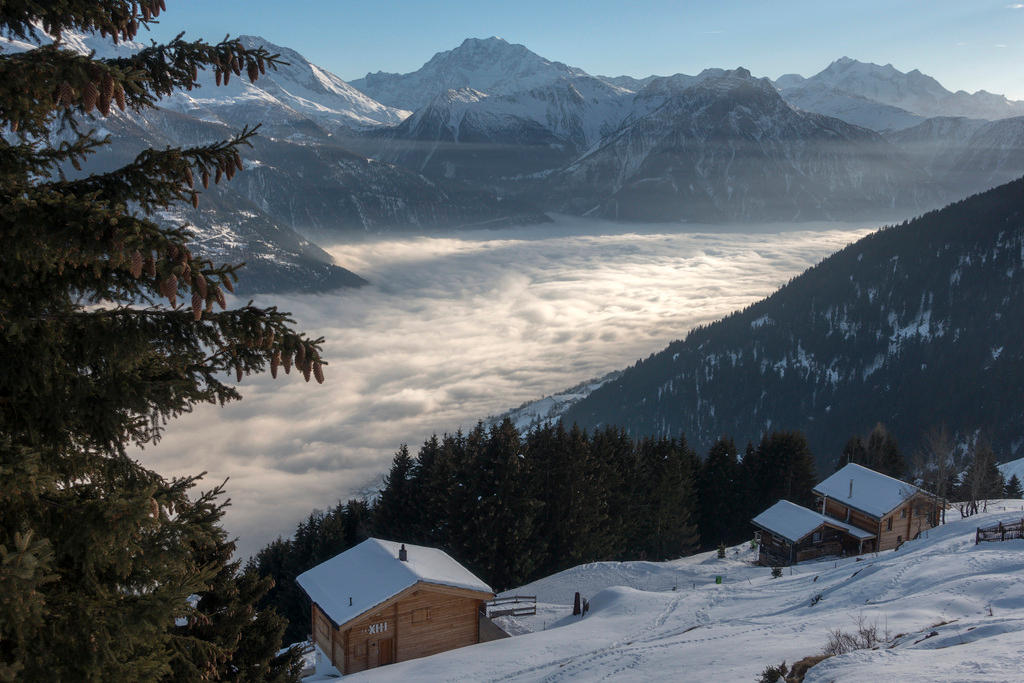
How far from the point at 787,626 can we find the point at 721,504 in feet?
149

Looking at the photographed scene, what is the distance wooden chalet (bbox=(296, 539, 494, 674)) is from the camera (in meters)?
27.9

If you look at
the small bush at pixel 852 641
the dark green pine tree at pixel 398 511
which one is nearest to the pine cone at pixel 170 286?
the small bush at pixel 852 641

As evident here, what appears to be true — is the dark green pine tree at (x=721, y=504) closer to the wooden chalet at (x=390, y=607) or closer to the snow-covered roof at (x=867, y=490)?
the snow-covered roof at (x=867, y=490)

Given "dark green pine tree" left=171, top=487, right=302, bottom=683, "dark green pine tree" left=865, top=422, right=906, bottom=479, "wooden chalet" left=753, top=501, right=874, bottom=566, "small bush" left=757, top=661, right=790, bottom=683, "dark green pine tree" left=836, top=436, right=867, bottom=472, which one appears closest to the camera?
"small bush" left=757, top=661, right=790, bottom=683

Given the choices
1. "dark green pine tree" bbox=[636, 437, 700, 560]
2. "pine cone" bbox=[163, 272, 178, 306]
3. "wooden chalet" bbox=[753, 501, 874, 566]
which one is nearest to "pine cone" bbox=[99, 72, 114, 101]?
"pine cone" bbox=[163, 272, 178, 306]

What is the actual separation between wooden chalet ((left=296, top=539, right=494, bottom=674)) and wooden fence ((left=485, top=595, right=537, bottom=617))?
172 cm

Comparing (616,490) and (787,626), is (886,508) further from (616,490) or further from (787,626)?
(787,626)

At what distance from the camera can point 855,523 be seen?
171 ft

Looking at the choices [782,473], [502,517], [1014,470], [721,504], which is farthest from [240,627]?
[1014,470]

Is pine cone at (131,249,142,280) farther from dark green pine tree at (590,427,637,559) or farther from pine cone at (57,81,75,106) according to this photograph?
dark green pine tree at (590,427,637,559)

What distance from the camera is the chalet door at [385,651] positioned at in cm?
2819

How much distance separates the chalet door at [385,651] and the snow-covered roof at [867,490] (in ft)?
123

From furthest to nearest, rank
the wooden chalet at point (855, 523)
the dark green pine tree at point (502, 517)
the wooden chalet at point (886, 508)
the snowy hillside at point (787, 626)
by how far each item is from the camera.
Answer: the wooden chalet at point (886, 508) < the wooden chalet at point (855, 523) < the dark green pine tree at point (502, 517) < the snowy hillside at point (787, 626)

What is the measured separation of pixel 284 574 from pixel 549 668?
118 feet
